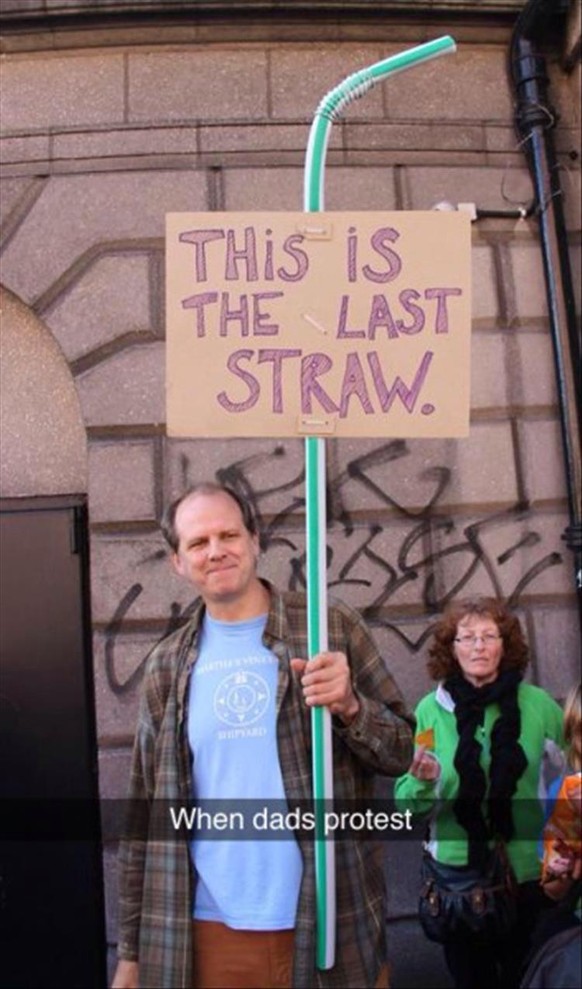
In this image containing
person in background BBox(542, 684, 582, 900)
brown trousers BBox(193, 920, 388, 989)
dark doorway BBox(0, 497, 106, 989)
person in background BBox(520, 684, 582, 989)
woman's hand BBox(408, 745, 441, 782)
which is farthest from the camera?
dark doorway BBox(0, 497, 106, 989)

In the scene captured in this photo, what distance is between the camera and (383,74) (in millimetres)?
2227

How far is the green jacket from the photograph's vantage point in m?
2.87

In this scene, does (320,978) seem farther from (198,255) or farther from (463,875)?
(198,255)

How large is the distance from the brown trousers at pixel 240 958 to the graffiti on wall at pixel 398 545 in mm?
2033

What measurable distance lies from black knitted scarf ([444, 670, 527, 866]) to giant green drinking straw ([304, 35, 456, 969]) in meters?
0.96

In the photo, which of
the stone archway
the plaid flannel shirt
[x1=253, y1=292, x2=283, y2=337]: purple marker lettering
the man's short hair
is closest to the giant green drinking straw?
A: the plaid flannel shirt

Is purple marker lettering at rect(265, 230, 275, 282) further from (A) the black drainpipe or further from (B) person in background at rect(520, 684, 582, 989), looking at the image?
(A) the black drainpipe

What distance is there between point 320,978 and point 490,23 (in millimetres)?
4093

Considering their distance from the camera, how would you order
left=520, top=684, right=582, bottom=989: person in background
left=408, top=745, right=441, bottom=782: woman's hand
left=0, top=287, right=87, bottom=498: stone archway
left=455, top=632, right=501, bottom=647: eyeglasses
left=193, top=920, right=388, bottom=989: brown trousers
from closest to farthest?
left=193, top=920, right=388, bottom=989: brown trousers, left=520, top=684, right=582, bottom=989: person in background, left=408, top=745, right=441, bottom=782: woman's hand, left=455, top=632, right=501, bottom=647: eyeglasses, left=0, top=287, right=87, bottom=498: stone archway

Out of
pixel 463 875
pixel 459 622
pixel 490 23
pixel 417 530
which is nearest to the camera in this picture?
pixel 463 875

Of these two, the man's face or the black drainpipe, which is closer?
the man's face

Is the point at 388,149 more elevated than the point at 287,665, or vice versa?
Result: the point at 388,149

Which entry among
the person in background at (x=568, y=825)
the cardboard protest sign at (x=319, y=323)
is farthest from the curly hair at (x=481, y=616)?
the cardboard protest sign at (x=319, y=323)

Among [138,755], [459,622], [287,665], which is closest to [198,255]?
[287,665]
